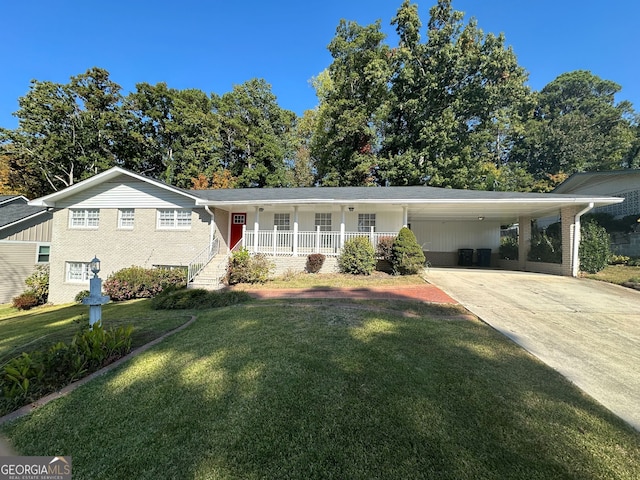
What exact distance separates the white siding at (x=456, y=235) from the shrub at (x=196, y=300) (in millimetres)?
12431

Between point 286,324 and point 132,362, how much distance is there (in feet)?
7.66

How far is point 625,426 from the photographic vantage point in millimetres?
2414

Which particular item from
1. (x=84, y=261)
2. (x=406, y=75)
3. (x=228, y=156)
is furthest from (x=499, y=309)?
(x=228, y=156)

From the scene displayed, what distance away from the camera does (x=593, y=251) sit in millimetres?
10625

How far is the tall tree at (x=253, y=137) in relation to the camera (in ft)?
90.0

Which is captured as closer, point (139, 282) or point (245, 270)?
point (245, 270)

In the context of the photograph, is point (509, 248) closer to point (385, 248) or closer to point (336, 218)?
point (385, 248)

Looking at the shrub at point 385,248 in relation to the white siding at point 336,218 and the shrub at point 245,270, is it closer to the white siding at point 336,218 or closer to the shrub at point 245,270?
the white siding at point 336,218

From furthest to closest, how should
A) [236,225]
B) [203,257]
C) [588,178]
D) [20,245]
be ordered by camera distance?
[20,245] → [588,178] → [236,225] → [203,257]

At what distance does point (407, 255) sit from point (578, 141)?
102 ft

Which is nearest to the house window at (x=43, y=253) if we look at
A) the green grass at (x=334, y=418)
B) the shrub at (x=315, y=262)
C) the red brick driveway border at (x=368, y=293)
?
the red brick driveway border at (x=368, y=293)

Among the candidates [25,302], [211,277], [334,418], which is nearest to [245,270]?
[211,277]

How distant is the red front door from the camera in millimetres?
14143

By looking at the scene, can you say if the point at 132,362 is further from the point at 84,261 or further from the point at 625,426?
the point at 84,261
